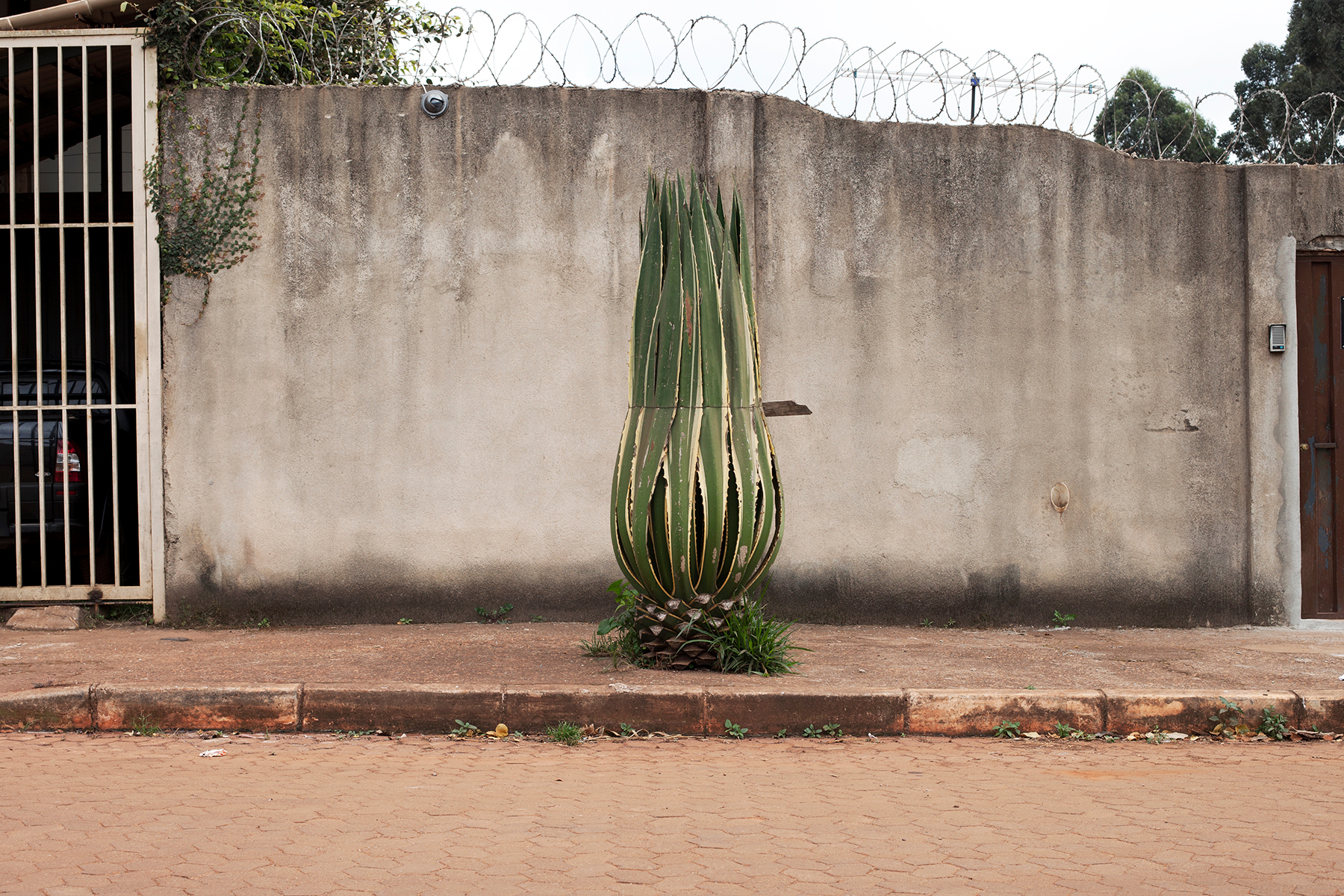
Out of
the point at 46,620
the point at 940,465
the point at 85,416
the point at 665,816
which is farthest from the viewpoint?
the point at 940,465

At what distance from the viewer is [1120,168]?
21.8ft

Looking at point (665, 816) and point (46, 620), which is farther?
point (46, 620)

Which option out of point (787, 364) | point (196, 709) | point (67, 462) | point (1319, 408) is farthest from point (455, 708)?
point (1319, 408)

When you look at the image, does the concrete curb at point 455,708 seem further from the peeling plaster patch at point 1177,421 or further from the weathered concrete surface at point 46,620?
the peeling plaster patch at point 1177,421

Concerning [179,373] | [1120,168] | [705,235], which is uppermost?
[1120,168]

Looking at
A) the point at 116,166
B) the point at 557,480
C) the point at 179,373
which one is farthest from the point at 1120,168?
the point at 116,166

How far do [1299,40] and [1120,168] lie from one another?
22557mm

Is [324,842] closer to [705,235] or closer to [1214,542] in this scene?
[705,235]

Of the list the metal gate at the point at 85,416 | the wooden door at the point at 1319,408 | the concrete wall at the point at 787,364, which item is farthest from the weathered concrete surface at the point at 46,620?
the wooden door at the point at 1319,408

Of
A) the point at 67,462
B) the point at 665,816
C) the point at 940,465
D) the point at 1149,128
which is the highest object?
the point at 1149,128

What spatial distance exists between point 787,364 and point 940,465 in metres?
1.10

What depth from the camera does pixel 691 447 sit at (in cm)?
490

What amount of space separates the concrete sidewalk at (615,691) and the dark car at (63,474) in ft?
3.29

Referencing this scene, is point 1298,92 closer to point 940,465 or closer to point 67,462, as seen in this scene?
point 940,465
